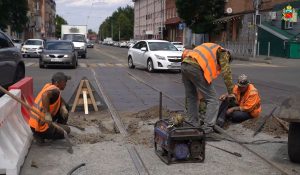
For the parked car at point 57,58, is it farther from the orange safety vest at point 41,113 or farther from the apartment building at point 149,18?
the apartment building at point 149,18

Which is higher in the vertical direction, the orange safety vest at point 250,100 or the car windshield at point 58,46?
the car windshield at point 58,46

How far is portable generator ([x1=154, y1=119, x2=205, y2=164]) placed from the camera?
6.13 meters

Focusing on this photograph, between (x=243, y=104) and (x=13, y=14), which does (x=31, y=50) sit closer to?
(x=13, y=14)

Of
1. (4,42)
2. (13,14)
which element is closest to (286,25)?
(13,14)

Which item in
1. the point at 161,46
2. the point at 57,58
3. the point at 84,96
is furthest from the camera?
the point at 57,58

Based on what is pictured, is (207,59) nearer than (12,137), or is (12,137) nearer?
(12,137)

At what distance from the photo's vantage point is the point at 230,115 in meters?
8.93

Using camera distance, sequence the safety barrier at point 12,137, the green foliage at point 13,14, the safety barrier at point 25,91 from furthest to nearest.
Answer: the green foliage at point 13,14
the safety barrier at point 25,91
the safety barrier at point 12,137

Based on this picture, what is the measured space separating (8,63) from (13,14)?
40571 millimetres

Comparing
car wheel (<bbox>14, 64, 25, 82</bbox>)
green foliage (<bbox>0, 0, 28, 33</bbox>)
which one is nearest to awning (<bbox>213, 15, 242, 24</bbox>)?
green foliage (<bbox>0, 0, 28, 33</bbox>)

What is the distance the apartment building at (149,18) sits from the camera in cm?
9031

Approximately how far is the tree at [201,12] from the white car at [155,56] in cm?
2657

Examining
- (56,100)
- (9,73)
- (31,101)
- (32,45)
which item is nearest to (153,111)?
(31,101)

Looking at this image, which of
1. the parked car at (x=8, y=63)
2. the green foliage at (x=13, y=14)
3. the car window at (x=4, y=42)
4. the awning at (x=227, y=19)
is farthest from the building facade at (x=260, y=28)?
the car window at (x=4, y=42)
